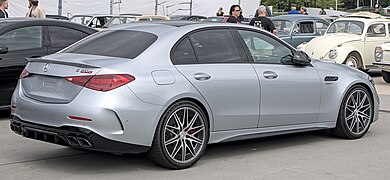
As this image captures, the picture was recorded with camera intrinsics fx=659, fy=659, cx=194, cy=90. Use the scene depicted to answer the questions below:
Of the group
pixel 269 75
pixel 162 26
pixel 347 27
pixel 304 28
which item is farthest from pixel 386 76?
pixel 162 26

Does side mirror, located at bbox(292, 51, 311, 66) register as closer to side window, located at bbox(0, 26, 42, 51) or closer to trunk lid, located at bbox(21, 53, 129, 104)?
trunk lid, located at bbox(21, 53, 129, 104)

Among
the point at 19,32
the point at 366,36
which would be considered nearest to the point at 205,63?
A: the point at 19,32

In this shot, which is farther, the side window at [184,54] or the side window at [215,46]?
the side window at [215,46]

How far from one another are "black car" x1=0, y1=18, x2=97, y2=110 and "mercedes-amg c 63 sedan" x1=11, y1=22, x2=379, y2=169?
264 cm

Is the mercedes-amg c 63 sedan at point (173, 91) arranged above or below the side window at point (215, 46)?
below

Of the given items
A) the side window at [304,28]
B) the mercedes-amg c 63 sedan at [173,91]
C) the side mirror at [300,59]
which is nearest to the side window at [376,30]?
the side window at [304,28]

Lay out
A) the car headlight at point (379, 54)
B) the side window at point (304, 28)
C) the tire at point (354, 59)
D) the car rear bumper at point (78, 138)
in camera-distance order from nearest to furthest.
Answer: the car rear bumper at point (78, 138), the car headlight at point (379, 54), the tire at point (354, 59), the side window at point (304, 28)

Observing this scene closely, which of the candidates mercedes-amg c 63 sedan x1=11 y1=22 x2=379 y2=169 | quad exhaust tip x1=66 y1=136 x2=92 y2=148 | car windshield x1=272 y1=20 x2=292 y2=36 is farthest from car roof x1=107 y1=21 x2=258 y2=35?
car windshield x1=272 y1=20 x2=292 y2=36

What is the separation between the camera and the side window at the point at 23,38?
9664 millimetres

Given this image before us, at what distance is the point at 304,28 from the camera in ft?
62.0

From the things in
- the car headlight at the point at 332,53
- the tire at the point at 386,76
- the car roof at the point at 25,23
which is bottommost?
the tire at the point at 386,76

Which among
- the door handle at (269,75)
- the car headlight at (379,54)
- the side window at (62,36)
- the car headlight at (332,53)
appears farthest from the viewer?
the car headlight at (332,53)

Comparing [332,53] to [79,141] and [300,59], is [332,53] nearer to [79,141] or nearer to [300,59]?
[300,59]

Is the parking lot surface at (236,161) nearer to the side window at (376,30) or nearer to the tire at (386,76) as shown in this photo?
the tire at (386,76)
